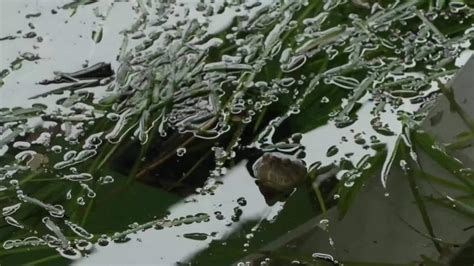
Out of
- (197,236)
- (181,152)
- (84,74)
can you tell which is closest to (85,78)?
(84,74)

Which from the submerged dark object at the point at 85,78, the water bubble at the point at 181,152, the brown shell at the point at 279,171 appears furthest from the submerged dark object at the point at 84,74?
the brown shell at the point at 279,171

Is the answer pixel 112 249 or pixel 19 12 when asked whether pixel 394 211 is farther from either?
pixel 19 12

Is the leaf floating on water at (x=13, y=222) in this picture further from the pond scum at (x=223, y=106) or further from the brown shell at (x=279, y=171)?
the brown shell at (x=279, y=171)

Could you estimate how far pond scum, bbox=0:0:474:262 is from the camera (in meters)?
1.05

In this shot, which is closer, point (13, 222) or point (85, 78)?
point (13, 222)

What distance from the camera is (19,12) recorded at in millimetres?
1313

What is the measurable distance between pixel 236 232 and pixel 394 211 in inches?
8.2

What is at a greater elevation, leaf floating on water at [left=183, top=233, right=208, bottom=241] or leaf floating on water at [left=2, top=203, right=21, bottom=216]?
leaf floating on water at [left=2, top=203, right=21, bottom=216]

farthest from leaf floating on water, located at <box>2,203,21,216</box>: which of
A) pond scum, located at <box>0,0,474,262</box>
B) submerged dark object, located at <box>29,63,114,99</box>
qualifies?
submerged dark object, located at <box>29,63,114,99</box>

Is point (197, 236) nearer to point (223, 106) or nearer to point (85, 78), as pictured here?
point (223, 106)

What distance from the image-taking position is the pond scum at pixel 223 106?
3.43ft

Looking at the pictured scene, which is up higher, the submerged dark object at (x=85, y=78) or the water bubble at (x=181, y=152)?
the submerged dark object at (x=85, y=78)

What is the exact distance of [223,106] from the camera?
115 centimetres

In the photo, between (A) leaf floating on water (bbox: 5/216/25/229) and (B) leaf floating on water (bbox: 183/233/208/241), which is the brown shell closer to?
(B) leaf floating on water (bbox: 183/233/208/241)
